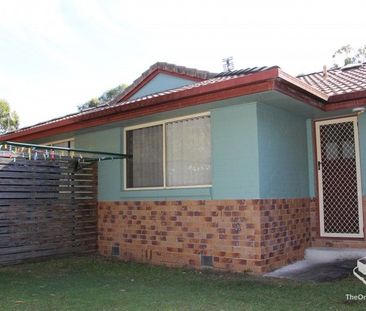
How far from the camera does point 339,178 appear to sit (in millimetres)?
8242

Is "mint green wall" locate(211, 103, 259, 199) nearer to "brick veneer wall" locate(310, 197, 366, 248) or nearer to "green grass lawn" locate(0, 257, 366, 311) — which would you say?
"green grass lawn" locate(0, 257, 366, 311)

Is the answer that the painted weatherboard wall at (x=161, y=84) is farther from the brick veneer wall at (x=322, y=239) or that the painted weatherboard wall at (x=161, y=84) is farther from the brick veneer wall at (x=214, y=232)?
the brick veneer wall at (x=322, y=239)

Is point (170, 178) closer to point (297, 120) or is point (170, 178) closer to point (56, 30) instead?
point (297, 120)

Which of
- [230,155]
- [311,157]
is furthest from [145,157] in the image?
[311,157]

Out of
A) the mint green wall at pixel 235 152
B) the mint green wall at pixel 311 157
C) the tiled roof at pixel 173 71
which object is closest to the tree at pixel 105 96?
the tiled roof at pixel 173 71

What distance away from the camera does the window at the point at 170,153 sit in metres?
7.91

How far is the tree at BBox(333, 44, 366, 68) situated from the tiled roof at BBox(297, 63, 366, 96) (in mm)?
21903

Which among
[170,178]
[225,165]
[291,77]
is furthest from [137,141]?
[291,77]

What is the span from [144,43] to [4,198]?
295 inches

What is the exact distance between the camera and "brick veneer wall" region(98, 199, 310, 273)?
7000mm

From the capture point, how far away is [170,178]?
839cm

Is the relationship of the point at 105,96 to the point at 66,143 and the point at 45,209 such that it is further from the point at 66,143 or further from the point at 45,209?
the point at 45,209

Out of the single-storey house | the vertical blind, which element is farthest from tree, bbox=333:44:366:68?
the vertical blind

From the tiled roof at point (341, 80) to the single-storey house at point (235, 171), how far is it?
0.05m
